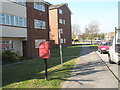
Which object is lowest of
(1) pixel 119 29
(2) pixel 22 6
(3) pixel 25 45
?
(3) pixel 25 45

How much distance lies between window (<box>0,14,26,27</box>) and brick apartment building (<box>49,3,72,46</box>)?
14320 millimetres

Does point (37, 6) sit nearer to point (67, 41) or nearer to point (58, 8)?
point (58, 8)

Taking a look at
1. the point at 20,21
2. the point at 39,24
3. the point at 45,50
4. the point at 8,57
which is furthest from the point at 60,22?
the point at 45,50

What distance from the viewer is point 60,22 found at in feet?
102

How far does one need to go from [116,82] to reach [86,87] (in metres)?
1.38

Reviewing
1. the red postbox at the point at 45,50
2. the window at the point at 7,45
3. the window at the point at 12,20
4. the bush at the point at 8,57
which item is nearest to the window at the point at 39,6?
the window at the point at 12,20

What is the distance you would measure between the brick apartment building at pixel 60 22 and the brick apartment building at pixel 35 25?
9.81m

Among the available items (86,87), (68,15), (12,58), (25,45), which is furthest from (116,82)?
(68,15)

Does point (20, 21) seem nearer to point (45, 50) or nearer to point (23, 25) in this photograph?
point (23, 25)

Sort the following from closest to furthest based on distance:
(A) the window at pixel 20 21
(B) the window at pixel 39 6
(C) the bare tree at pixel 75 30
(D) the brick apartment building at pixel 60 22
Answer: (A) the window at pixel 20 21, (B) the window at pixel 39 6, (D) the brick apartment building at pixel 60 22, (C) the bare tree at pixel 75 30

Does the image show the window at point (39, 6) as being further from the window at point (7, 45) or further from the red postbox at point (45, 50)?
the red postbox at point (45, 50)

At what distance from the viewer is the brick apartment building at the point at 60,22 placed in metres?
29.7

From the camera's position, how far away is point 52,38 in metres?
30.0

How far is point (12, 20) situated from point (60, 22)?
18.2m
